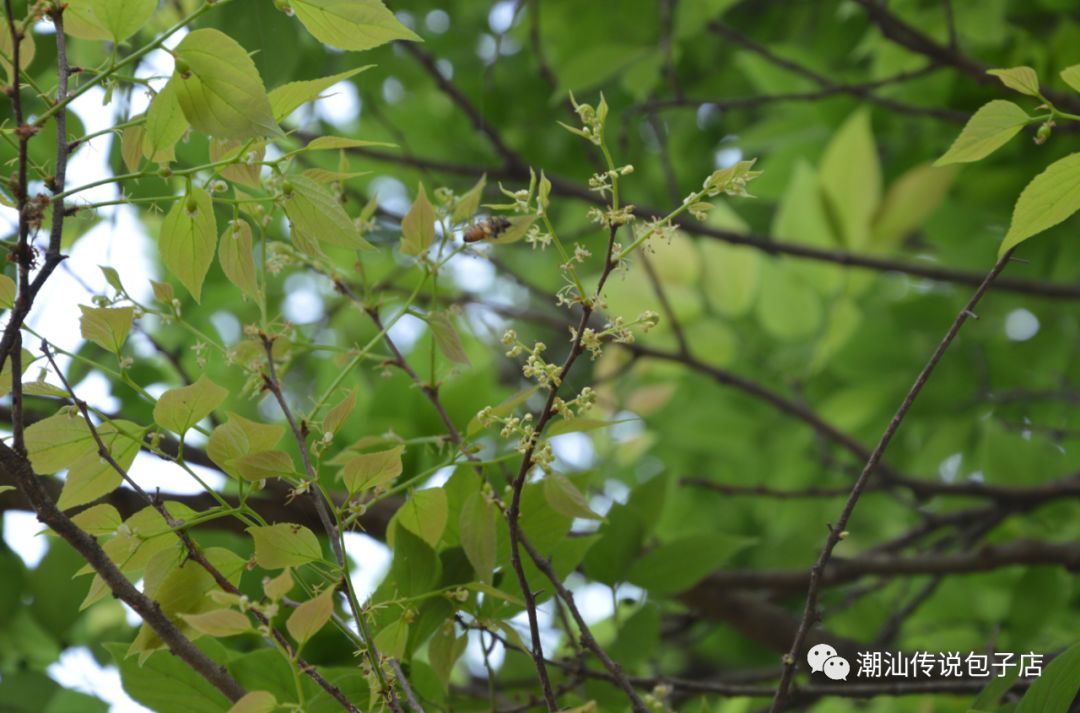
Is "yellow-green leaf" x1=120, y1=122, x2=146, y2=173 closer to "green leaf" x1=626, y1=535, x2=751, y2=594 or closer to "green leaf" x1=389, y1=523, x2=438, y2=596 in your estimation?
"green leaf" x1=389, y1=523, x2=438, y2=596

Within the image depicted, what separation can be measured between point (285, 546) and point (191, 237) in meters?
0.16

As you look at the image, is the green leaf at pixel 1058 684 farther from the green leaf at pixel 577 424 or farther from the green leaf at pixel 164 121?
the green leaf at pixel 164 121

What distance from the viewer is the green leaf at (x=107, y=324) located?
52cm

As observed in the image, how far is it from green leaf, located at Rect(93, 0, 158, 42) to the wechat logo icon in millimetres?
707

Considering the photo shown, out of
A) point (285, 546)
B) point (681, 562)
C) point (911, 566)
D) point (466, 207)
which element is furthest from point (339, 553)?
point (911, 566)

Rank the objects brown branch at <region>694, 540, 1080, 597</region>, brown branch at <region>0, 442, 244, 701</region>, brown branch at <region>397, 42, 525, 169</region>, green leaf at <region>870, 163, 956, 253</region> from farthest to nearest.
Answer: green leaf at <region>870, 163, 956, 253</region> < brown branch at <region>397, 42, 525, 169</region> < brown branch at <region>694, 540, 1080, 597</region> < brown branch at <region>0, 442, 244, 701</region>

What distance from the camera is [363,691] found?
63 centimetres

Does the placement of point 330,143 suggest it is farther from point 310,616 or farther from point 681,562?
point 681,562

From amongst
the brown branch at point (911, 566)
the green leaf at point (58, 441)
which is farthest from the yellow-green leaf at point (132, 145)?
the brown branch at point (911, 566)

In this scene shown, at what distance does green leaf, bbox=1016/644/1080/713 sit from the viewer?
22.5 inches

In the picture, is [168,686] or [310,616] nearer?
[310,616]

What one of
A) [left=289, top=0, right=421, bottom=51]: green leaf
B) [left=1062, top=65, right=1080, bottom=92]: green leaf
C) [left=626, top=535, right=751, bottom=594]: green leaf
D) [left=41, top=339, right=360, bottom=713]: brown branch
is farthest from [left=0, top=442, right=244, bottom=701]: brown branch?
[left=1062, top=65, right=1080, bottom=92]: green leaf

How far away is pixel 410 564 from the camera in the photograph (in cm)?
64

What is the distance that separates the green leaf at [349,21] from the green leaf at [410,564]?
0.92 ft
